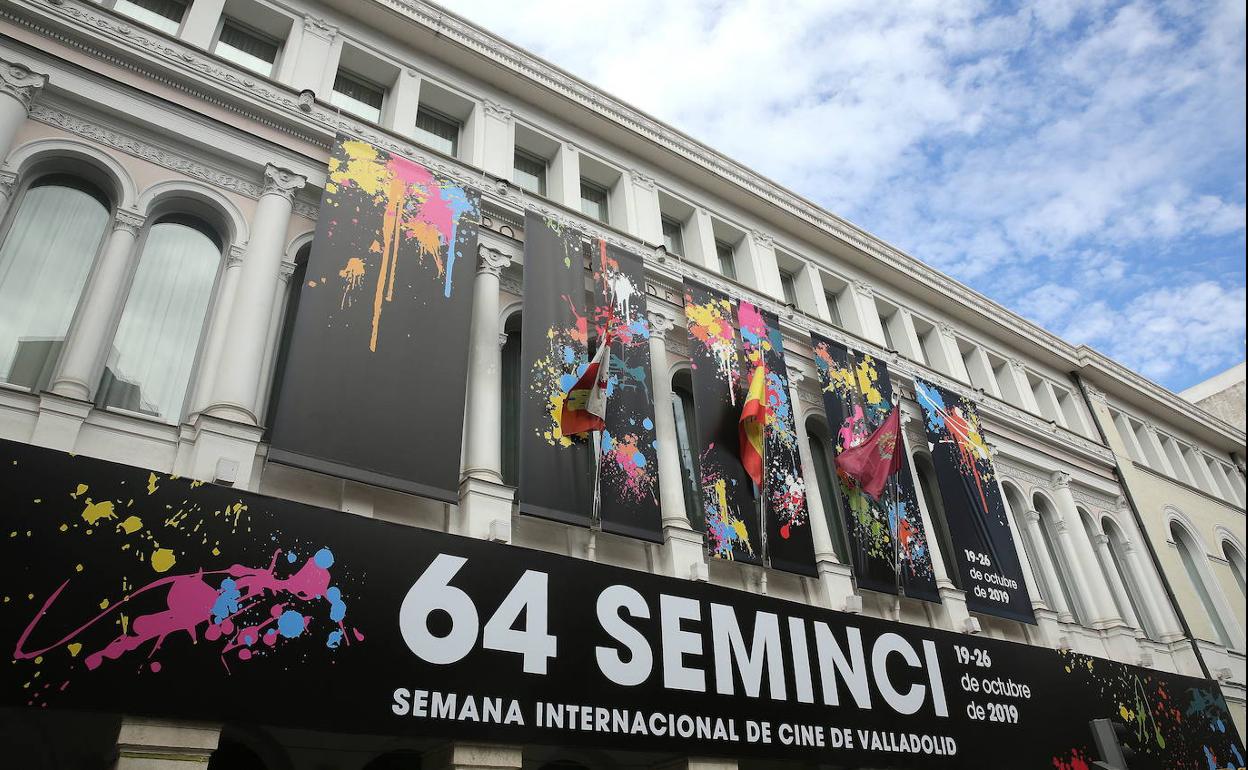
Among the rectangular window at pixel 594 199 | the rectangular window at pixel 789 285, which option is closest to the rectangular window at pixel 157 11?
the rectangular window at pixel 594 199

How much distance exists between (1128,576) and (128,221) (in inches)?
978

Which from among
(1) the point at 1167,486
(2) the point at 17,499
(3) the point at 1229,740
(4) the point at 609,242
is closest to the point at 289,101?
(4) the point at 609,242

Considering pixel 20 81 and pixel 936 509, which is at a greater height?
pixel 20 81

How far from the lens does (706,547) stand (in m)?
12.9

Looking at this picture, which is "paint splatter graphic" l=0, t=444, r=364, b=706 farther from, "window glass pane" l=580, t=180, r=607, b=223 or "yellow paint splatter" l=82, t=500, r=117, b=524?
"window glass pane" l=580, t=180, r=607, b=223

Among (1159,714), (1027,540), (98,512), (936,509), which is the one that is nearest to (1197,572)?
(1027,540)

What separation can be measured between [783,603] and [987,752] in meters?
4.82

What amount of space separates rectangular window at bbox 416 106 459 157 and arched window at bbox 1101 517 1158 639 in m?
20.1

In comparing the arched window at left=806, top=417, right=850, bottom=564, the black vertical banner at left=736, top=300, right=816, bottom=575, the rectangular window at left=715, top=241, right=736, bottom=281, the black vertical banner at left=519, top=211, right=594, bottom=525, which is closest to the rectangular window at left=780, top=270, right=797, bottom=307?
the rectangular window at left=715, top=241, right=736, bottom=281

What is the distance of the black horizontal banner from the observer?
7246mm

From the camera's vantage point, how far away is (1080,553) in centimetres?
1978

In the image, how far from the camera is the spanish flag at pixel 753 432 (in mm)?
13751

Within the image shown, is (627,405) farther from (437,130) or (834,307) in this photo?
(834,307)

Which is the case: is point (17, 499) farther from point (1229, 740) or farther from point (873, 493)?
point (1229, 740)
